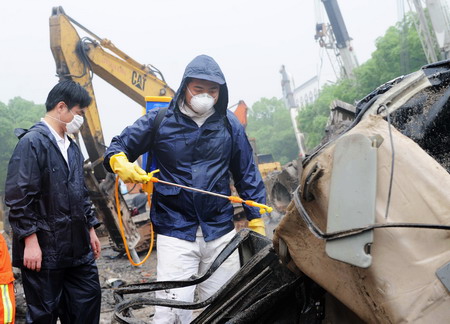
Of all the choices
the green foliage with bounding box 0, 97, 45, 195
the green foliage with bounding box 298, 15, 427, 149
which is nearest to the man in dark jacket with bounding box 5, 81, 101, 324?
the green foliage with bounding box 0, 97, 45, 195

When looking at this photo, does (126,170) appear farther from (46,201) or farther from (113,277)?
(113,277)

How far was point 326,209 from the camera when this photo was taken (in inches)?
52.7

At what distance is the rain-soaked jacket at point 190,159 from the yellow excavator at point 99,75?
4.51 metres

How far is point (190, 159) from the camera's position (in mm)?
2936

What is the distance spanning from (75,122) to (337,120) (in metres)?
4.45

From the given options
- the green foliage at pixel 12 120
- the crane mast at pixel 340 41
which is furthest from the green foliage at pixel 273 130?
the green foliage at pixel 12 120

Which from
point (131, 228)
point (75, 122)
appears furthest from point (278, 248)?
point (131, 228)

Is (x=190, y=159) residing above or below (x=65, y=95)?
below

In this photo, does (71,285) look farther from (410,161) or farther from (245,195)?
(410,161)

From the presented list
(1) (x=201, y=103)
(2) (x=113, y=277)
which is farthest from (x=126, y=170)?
(2) (x=113, y=277)

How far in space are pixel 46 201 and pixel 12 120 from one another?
3031 cm

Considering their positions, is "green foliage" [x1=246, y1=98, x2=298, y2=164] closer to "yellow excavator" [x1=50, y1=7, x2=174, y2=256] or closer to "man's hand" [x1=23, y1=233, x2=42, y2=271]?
"yellow excavator" [x1=50, y1=7, x2=174, y2=256]

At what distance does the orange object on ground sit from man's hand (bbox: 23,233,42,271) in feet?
0.43

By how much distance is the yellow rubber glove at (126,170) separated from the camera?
2.71 m
